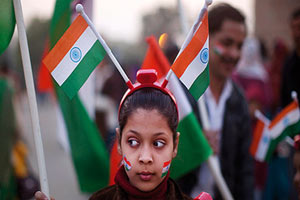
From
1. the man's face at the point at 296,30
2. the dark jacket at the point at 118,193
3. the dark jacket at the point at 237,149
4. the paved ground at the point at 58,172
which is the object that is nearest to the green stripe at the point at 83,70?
the dark jacket at the point at 118,193

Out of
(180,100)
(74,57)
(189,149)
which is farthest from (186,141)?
(74,57)

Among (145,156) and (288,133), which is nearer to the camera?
(145,156)

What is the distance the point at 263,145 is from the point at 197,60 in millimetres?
1485

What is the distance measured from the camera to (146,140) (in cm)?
198

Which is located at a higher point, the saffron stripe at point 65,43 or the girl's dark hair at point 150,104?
→ the saffron stripe at point 65,43

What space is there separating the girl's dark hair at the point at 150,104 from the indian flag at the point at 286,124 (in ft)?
3.88

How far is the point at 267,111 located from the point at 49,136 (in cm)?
1051

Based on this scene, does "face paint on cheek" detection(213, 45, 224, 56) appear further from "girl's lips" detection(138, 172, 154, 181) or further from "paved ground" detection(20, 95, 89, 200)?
"paved ground" detection(20, 95, 89, 200)

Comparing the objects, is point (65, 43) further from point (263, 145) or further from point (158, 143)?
point (263, 145)

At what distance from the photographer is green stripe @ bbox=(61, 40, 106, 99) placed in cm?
210

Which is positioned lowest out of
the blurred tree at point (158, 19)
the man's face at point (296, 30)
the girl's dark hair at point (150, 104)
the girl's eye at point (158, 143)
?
the girl's eye at point (158, 143)

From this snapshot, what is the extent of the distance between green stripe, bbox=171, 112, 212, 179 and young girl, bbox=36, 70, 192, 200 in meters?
0.76

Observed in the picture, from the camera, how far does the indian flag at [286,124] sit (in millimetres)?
2891

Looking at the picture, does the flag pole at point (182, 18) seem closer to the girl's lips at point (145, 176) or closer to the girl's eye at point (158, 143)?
the girl's eye at point (158, 143)
